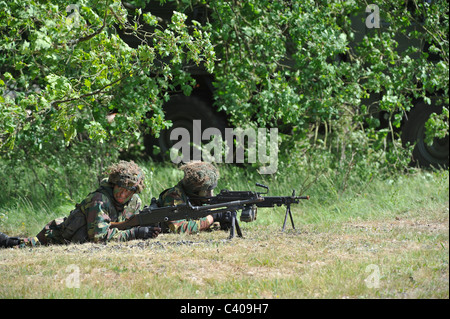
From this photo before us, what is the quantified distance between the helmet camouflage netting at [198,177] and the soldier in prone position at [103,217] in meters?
0.58

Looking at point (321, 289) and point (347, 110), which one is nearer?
point (321, 289)

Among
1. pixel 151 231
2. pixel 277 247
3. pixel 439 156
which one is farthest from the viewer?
pixel 439 156

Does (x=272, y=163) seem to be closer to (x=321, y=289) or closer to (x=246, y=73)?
(x=246, y=73)

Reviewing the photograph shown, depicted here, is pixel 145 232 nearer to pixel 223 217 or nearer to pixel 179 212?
pixel 179 212

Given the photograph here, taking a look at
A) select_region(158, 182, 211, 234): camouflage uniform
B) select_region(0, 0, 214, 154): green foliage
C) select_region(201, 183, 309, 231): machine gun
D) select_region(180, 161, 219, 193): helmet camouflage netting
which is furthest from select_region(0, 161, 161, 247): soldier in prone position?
select_region(0, 0, 214, 154): green foliage

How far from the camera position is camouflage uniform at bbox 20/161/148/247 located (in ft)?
22.3

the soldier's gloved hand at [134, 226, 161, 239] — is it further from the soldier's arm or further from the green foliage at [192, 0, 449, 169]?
the green foliage at [192, 0, 449, 169]

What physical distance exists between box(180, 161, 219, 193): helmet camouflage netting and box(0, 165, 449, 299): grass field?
21.7 inches

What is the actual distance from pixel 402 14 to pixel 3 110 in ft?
20.4

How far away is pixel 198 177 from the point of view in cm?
723

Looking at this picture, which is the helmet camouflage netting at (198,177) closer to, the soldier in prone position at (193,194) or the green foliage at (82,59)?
the soldier in prone position at (193,194)
